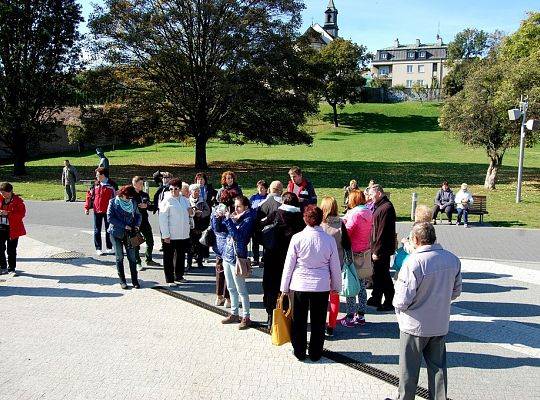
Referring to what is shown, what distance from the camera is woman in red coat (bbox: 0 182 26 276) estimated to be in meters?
9.25

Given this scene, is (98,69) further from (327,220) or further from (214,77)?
(327,220)

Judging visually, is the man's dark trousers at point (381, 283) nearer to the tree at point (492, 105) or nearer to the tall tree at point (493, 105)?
the tall tree at point (493, 105)

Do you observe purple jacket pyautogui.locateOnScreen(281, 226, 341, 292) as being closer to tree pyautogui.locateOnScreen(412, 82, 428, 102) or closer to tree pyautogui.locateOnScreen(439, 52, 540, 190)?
tree pyautogui.locateOnScreen(439, 52, 540, 190)

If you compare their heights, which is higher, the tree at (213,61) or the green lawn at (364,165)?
the tree at (213,61)

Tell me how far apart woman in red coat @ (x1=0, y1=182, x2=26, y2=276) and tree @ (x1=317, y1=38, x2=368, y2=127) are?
179 feet

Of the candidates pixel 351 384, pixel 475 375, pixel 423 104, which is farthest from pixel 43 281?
pixel 423 104

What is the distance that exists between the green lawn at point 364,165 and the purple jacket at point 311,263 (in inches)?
438

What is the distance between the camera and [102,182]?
10.6 metres

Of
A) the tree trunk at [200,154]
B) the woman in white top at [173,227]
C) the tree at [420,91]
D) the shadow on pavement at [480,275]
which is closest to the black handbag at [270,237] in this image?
the woman in white top at [173,227]

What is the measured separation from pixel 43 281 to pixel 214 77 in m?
23.1

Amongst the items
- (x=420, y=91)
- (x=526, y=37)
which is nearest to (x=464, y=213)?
(x=526, y=37)

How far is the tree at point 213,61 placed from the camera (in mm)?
30781

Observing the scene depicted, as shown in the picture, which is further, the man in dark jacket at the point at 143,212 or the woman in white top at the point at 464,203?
the woman in white top at the point at 464,203

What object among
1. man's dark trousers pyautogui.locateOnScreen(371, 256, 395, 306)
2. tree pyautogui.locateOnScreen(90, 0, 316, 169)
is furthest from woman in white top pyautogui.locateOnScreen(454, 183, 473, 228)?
tree pyautogui.locateOnScreen(90, 0, 316, 169)
